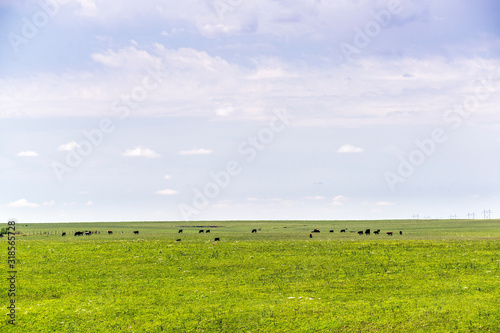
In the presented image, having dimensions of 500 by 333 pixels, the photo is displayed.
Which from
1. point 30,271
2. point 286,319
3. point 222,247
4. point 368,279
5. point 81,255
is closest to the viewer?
point 286,319

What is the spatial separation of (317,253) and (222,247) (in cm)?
1068

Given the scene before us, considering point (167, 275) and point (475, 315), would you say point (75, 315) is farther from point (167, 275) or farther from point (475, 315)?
point (475, 315)

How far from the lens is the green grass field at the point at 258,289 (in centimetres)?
2533

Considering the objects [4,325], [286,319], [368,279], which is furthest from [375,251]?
[4,325]

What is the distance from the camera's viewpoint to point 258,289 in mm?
33250

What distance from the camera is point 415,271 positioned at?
1512 inches

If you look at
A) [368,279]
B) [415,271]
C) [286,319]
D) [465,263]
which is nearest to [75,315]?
[286,319]

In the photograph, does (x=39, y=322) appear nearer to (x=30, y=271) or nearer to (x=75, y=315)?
(x=75, y=315)

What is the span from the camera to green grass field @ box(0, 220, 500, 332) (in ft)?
83.1

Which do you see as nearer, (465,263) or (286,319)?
(286,319)

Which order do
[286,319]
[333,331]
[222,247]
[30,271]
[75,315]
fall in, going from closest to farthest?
1. [333,331]
2. [286,319]
3. [75,315]
4. [30,271]
5. [222,247]
